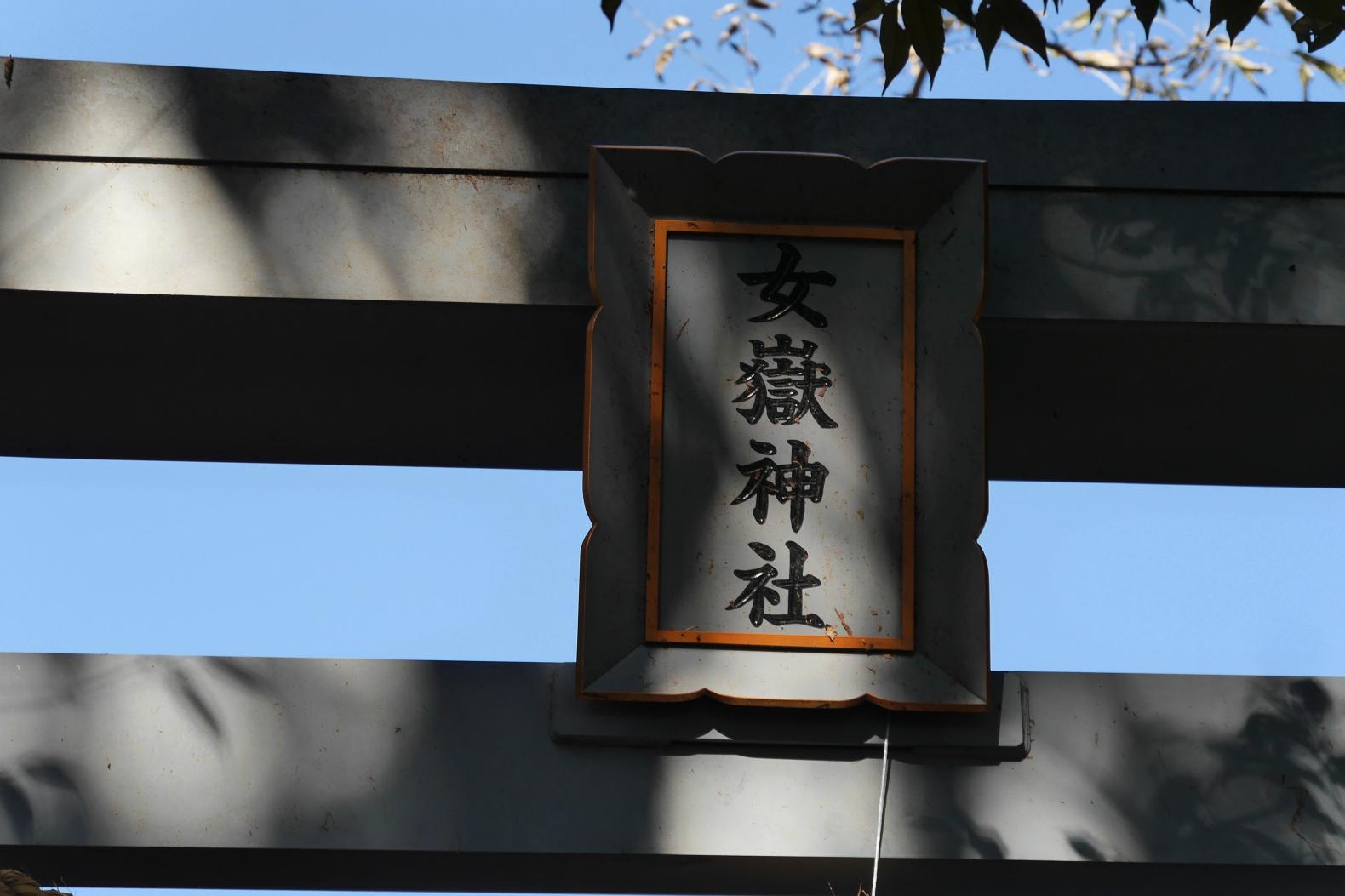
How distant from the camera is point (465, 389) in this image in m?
3.34

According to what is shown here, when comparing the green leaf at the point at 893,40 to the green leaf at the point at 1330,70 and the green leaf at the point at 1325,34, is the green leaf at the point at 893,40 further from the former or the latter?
the green leaf at the point at 1330,70

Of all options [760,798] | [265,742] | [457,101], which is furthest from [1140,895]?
[457,101]

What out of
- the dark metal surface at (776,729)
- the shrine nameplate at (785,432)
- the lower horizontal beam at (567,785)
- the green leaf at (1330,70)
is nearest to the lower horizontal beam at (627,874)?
the lower horizontal beam at (567,785)

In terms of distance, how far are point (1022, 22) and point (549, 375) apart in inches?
50.4

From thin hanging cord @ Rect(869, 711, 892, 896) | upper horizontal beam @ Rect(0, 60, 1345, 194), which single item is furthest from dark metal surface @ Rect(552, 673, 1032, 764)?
upper horizontal beam @ Rect(0, 60, 1345, 194)

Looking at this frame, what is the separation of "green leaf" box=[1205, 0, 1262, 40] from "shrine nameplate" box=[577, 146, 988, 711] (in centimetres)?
66

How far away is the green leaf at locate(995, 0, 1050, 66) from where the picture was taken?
7.86ft

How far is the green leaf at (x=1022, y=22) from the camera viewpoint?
94.3 inches

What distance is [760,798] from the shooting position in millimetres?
2791

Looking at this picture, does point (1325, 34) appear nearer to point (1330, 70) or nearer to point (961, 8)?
point (961, 8)

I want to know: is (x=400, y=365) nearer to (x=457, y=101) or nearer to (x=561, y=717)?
(x=457, y=101)

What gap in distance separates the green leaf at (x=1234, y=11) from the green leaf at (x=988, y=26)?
1.04 ft

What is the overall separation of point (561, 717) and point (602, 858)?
0.87 feet

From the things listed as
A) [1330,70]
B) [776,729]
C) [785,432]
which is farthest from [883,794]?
[1330,70]
